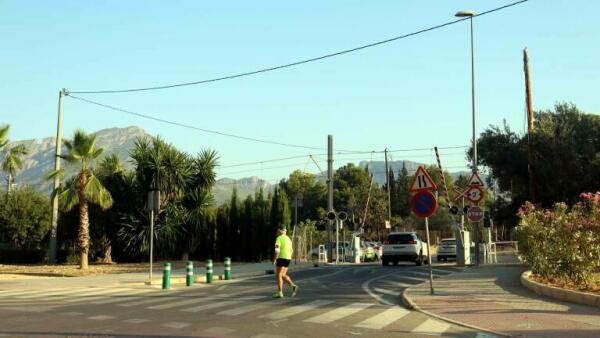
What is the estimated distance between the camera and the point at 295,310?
12.6m

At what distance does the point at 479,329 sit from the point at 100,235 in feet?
91.6

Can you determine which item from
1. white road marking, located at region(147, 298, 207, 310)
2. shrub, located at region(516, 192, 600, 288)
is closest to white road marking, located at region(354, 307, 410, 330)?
white road marking, located at region(147, 298, 207, 310)

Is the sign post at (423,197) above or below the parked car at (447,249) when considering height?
above

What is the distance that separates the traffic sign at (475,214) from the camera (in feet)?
81.9

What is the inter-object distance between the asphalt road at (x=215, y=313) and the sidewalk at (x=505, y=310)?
0.54m

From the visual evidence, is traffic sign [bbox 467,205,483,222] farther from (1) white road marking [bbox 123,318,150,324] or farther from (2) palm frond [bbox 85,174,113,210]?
(1) white road marking [bbox 123,318,150,324]

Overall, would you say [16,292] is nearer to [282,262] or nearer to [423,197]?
[282,262]

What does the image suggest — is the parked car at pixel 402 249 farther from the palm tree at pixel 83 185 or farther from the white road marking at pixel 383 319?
the white road marking at pixel 383 319

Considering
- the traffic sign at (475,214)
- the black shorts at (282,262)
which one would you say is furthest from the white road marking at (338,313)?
the traffic sign at (475,214)

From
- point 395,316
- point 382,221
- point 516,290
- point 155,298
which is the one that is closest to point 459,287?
point 516,290

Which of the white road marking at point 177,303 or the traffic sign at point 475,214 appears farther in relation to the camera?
the traffic sign at point 475,214

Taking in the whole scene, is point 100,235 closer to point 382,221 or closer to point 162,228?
point 162,228

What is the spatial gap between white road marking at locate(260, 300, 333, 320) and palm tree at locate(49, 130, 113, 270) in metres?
15.9

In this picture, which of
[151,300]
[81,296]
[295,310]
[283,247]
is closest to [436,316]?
[295,310]
